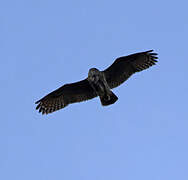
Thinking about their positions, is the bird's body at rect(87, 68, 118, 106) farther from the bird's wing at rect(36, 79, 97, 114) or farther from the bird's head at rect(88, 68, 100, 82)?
the bird's wing at rect(36, 79, 97, 114)

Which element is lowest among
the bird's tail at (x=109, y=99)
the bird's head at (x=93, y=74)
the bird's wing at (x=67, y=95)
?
the bird's tail at (x=109, y=99)

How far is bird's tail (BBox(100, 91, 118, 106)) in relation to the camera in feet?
39.7

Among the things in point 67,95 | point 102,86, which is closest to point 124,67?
point 102,86

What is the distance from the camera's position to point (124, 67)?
41.7 feet

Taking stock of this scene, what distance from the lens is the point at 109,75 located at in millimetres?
12625

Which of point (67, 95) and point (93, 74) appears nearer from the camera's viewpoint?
point (93, 74)

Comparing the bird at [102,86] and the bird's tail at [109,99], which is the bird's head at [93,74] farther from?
the bird's tail at [109,99]

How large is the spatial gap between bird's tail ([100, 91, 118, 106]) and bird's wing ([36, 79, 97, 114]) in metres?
0.73

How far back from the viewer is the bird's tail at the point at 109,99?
12.1 m

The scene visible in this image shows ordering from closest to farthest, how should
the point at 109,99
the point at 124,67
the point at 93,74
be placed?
1. the point at 93,74
2. the point at 109,99
3. the point at 124,67

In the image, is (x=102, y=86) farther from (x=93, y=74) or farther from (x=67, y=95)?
(x=67, y=95)

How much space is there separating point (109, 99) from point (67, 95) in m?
1.63

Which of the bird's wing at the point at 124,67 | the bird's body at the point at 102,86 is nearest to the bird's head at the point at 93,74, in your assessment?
the bird's body at the point at 102,86

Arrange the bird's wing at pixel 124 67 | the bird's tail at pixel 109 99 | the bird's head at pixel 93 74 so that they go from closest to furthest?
the bird's head at pixel 93 74
the bird's tail at pixel 109 99
the bird's wing at pixel 124 67
